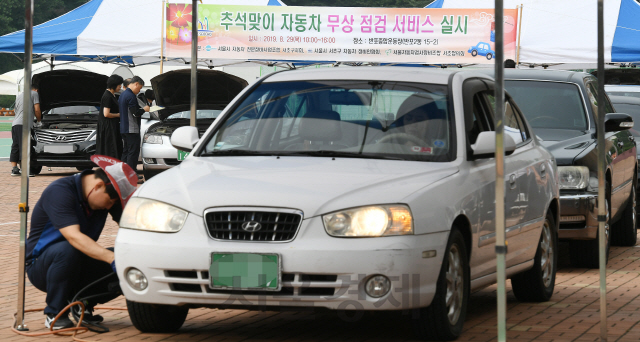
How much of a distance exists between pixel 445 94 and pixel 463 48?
12.9 m

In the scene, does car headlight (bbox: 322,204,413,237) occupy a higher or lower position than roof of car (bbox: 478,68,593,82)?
lower

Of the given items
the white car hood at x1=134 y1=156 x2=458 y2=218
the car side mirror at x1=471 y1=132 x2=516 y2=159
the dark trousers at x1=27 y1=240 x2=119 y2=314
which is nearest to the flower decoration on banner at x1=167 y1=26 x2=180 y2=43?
the dark trousers at x1=27 y1=240 x2=119 y2=314

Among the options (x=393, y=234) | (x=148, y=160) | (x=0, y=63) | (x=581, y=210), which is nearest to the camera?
(x=393, y=234)

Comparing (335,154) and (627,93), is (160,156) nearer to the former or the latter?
(627,93)

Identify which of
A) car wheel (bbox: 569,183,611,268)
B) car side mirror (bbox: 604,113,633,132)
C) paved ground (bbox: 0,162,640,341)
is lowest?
paved ground (bbox: 0,162,640,341)

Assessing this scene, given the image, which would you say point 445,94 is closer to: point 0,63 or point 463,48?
point 463,48

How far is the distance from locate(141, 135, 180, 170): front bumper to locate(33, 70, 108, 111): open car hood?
3.56m

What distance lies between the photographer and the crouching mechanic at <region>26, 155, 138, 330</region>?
5.76 meters

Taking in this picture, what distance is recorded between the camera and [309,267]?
4836 mm

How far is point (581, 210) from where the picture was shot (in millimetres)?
8500

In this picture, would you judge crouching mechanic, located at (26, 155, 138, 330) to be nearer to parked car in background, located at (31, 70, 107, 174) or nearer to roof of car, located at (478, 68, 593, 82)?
roof of car, located at (478, 68, 593, 82)

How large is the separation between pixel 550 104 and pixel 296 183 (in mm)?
5141

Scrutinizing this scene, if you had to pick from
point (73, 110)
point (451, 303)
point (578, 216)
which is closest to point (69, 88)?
point (73, 110)

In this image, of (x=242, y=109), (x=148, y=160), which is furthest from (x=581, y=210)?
(x=148, y=160)
